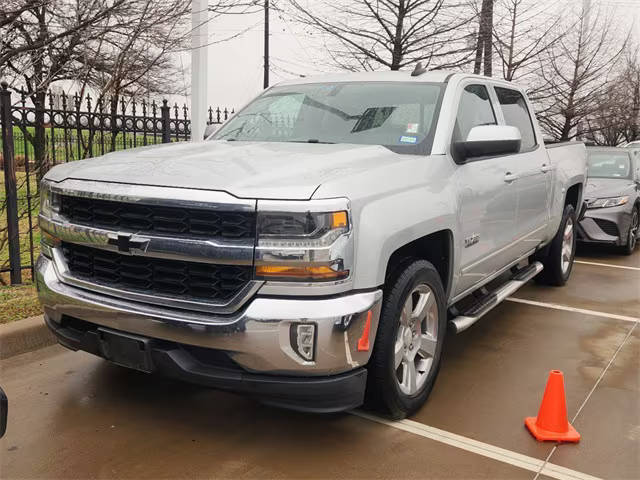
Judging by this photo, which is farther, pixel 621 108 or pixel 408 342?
pixel 621 108

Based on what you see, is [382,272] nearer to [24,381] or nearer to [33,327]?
[24,381]

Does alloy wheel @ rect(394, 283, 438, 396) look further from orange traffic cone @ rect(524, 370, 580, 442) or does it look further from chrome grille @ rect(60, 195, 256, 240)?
chrome grille @ rect(60, 195, 256, 240)

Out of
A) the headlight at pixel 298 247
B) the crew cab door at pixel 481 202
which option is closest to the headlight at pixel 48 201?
the headlight at pixel 298 247

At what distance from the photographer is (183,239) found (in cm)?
286

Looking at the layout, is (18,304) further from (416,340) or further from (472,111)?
(472,111)

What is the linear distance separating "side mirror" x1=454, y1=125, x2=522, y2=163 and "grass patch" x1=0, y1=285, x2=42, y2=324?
339 centimetres

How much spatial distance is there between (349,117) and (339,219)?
1619 millimetres

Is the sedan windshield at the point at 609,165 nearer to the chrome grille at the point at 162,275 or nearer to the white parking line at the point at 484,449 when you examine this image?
the white parking line at the point at 484,449

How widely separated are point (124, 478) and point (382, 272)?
1528 millimetres

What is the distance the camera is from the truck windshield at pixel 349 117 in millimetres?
3981

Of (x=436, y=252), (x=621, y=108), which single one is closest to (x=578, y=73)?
(x=621, y=108)

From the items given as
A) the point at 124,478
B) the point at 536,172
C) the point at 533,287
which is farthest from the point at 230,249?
the point at 533,287

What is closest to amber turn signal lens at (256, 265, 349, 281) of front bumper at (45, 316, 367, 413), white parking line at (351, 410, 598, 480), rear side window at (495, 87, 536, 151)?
front bumper at (45, 316, 367, 413)

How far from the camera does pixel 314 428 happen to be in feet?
11.3
